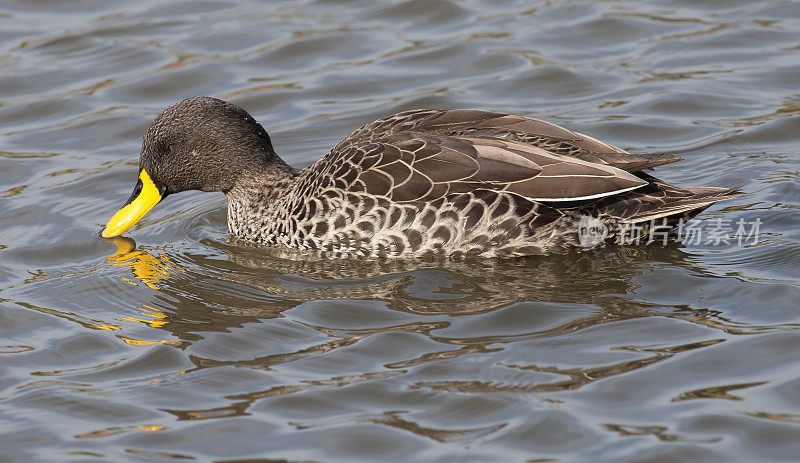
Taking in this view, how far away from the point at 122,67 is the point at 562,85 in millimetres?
4398

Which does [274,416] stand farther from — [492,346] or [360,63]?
[360,63]

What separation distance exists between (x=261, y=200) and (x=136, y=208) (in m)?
0.97

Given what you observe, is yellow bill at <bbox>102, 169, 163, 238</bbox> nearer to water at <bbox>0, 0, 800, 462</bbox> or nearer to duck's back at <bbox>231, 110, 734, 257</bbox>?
water at <bbox>0, 0, 800, 462</bbox>

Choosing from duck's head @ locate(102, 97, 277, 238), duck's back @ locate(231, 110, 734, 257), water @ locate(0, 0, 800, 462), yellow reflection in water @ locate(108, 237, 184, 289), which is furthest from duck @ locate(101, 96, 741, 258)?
yellow reflection in water @ locate(108, 237, 184, 289)

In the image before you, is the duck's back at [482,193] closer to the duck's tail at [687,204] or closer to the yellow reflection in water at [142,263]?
the duck's tail at [687,204]

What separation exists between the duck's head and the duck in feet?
1.64

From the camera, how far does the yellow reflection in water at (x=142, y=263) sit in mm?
7901

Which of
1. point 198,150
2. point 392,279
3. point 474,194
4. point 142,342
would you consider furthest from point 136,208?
point 474,194

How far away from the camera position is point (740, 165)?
359 inches

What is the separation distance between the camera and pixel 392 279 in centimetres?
748

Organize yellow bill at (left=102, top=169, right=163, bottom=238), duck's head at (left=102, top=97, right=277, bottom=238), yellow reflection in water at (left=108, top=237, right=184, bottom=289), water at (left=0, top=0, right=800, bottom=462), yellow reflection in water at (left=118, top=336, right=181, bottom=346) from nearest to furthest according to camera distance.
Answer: water at (left=0, top=0, right=800, bottom=462), yellow reflection in water at (left=118, top=336, right=181, bottom=346), yellow reflection in water at (left=108, top=237, right=184, bottom=289), duck's head at (left=102, top=97, right=277, bottom=238), yellow bill at (left=102, top=169, right=163, bottom=238)

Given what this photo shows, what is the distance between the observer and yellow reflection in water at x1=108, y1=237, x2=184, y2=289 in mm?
7901

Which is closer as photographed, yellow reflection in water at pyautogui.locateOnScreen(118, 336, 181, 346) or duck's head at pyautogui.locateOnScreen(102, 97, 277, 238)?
yellow reflection in water at pyautogui.locateOnScreen(118, 336, 181, 346)

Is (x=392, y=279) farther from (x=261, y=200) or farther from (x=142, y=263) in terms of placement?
(x=142, y=263)
